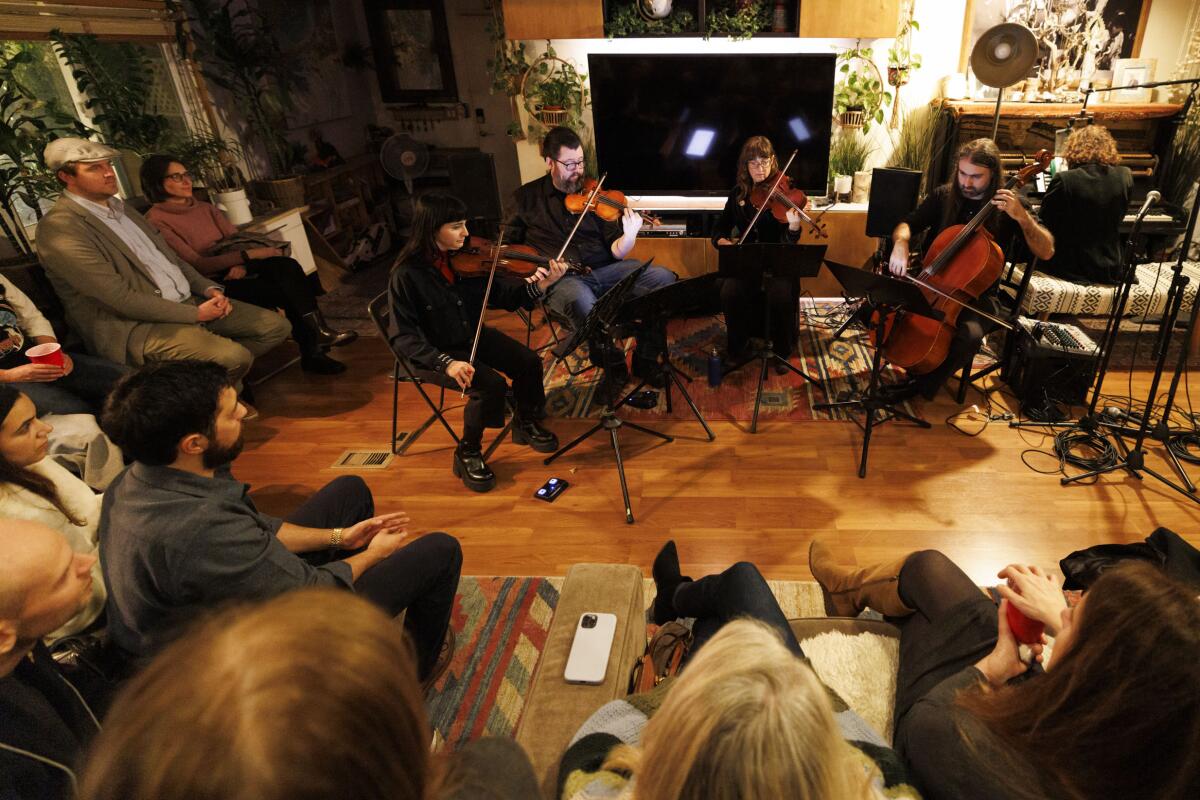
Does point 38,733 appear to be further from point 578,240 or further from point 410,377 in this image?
point 578,240

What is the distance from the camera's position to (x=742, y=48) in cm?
428

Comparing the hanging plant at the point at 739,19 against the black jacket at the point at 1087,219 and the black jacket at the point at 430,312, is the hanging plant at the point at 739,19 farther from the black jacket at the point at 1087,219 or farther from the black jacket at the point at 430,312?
the black jacket at the point at 430,312

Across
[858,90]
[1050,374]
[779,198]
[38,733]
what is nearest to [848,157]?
[858,90]

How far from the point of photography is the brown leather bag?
1.57 m

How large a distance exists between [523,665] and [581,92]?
385 cm

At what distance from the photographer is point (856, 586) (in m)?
1.83

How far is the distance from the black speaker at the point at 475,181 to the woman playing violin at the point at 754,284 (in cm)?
238

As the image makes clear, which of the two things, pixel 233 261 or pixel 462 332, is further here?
pixel 233 261

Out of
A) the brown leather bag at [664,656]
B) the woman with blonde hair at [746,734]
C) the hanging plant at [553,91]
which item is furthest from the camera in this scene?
the hanging plant at [553,91]

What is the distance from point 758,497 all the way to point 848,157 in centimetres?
292

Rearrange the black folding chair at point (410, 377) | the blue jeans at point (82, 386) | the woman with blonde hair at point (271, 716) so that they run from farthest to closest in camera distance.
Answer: the black folding chair at point (410, 377) < the blue jeans at point (82, 386) < the woman with blonde hair at point (271, 716)

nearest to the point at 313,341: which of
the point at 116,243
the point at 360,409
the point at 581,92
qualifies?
the point at 360,409

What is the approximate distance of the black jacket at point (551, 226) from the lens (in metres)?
3.51

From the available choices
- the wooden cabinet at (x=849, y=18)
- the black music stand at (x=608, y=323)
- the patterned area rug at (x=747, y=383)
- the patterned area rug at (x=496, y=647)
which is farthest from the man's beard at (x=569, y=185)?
the patterned area rug at (x=496, y=647)
